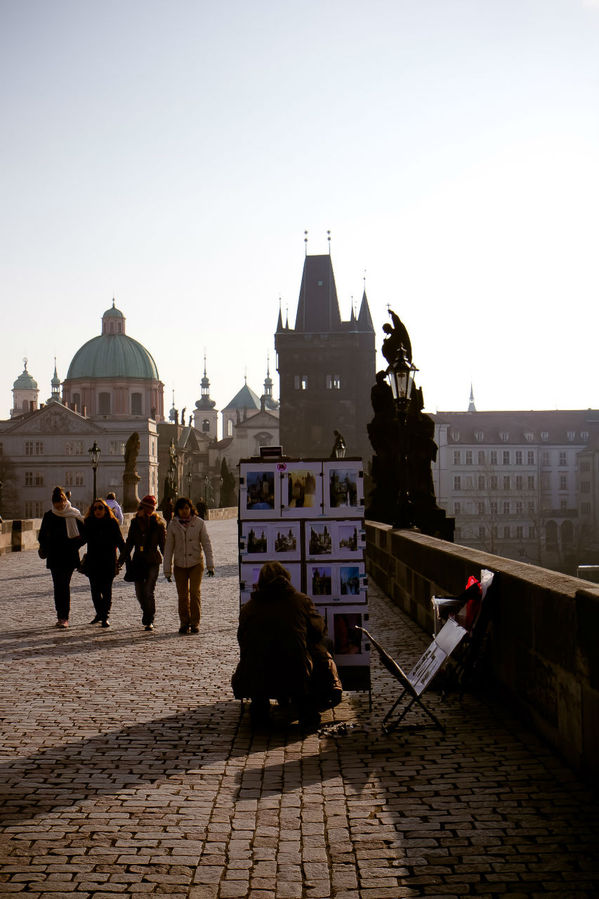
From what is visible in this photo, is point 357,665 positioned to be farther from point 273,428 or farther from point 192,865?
point 273,428

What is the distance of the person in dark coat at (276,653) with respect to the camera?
723 centimetres

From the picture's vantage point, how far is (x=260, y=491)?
8148 millimetres

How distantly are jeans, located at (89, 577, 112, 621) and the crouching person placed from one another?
5866mm

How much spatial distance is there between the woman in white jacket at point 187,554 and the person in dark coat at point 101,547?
2.84 ft

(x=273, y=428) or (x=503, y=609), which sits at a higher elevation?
(x=273, y=428)

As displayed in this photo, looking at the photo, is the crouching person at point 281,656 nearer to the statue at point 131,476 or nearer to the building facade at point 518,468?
the statue at point 131,476

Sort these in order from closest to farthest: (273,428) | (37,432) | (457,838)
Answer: (457,838) → (37,432) → (273,428)

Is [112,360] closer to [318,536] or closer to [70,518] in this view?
[70,518]

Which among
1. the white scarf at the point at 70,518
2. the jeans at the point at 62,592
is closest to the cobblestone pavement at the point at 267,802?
the jeans at the point at 62,592

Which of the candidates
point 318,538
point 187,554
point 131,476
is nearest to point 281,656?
point 318,538

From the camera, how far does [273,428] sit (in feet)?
486

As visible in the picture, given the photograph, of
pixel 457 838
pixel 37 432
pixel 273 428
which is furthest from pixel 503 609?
pixel 273 428

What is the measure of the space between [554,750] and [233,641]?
5.87 metres

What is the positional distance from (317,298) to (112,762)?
93338 mm
